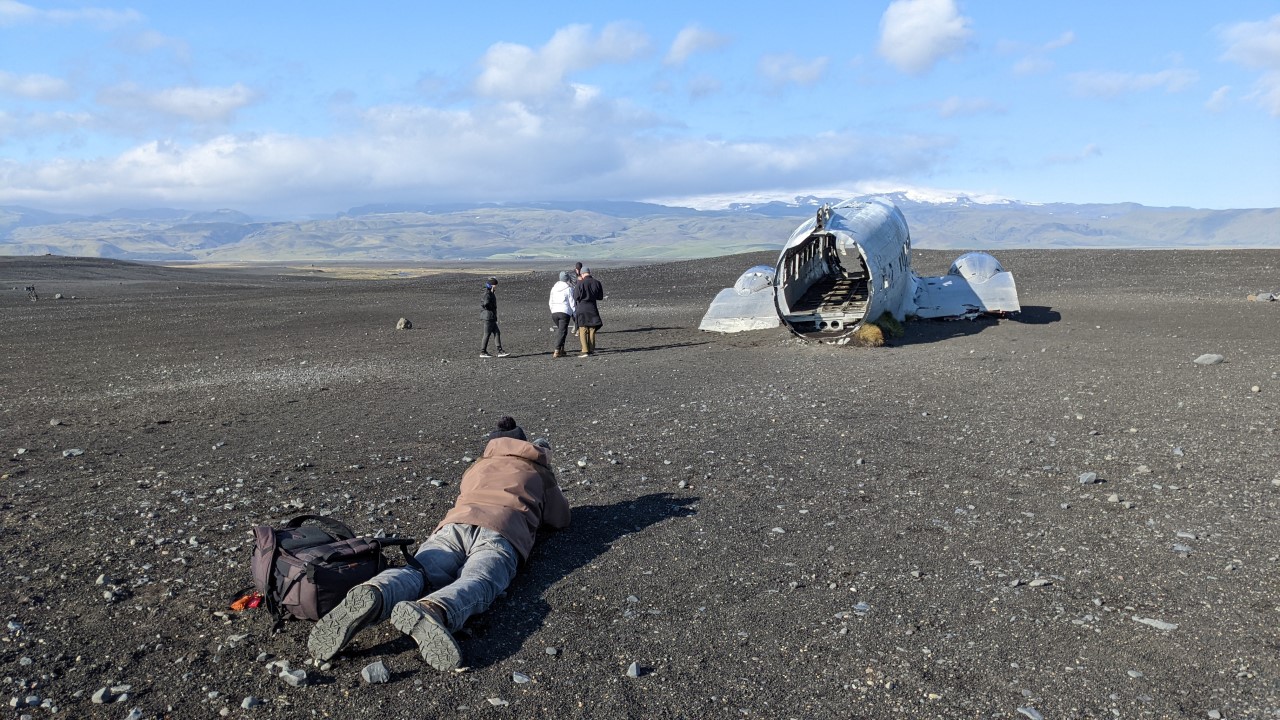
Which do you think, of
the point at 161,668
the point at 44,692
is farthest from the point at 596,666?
the point at 44,692

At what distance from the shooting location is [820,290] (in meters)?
28.8

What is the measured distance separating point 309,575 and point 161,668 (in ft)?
3.61

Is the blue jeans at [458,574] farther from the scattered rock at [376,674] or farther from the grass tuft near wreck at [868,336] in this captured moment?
the grass tuft near wreck at [868,336]

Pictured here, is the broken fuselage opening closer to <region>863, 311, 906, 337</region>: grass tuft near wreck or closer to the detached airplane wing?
<region>863, 311, 906, 337</region>: grass tuft near wreck

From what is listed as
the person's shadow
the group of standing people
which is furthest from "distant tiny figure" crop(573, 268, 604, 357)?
the person's shadow

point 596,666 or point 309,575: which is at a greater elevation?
point 309,575

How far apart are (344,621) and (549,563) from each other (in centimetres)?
224

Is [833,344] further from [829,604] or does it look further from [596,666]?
[596,666]

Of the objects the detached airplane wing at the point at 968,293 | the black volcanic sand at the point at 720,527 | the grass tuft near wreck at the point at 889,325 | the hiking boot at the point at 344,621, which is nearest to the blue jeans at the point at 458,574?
the hiking boot at the point at 344,621

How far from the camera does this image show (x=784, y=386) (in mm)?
16438

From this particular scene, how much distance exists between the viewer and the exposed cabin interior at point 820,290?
22250 millimetres

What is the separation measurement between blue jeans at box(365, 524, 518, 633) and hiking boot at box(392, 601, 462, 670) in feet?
0.65

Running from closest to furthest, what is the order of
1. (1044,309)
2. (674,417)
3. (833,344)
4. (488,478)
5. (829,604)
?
1. (829,604)
2. (488,478)
3. (674,417)
4. (833,344)
5. (1044,309)

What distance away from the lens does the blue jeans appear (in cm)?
617
